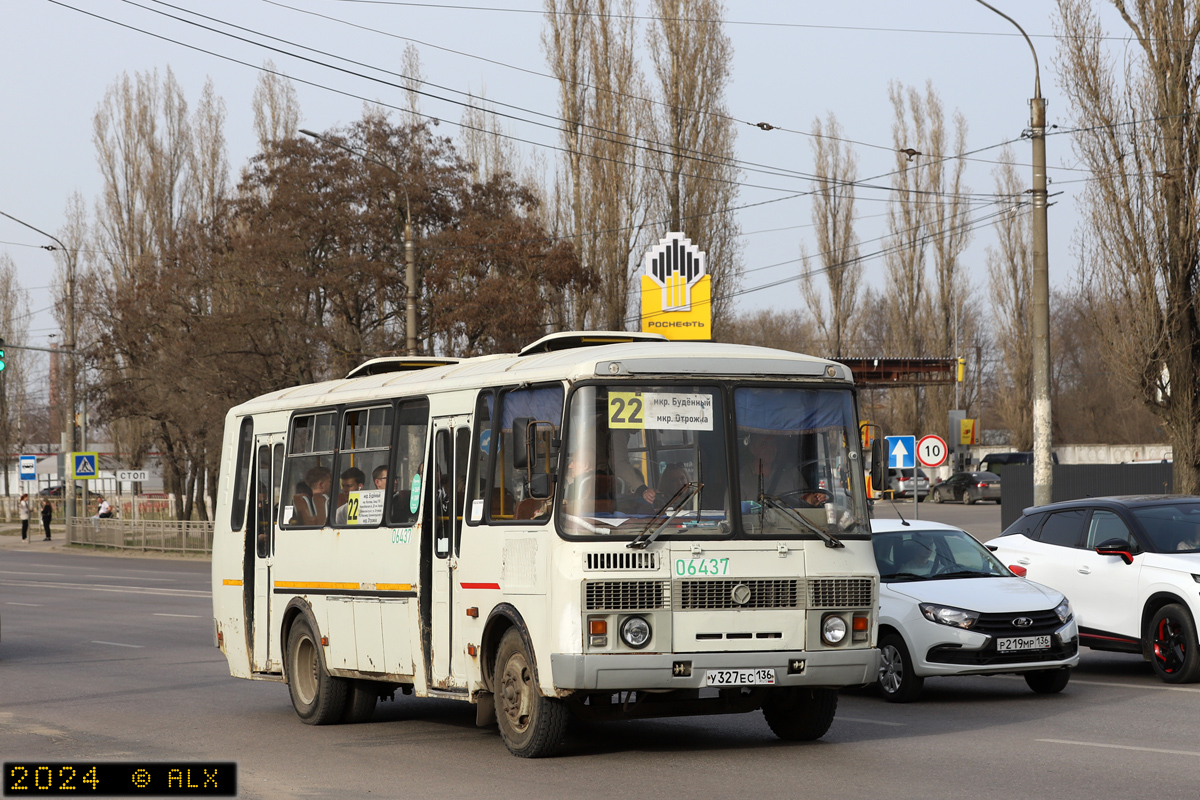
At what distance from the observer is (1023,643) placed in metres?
12.3

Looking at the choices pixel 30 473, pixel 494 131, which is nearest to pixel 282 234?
pixel 494 131

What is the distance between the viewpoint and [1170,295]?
2936cm

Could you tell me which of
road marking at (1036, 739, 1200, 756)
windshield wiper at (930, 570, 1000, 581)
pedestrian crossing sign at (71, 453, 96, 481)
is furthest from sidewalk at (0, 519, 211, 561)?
road marking at (1036, 739, 1200, 756)

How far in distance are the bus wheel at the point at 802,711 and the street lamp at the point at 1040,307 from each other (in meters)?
11.1

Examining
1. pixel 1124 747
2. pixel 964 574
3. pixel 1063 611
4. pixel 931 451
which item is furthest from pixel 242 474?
pixel 931 451

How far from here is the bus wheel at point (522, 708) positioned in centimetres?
945

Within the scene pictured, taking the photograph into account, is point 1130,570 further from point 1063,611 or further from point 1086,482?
point 1086,482

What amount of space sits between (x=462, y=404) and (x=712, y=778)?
3305 mm

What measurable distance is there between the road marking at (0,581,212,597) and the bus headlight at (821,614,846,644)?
21.3 metres

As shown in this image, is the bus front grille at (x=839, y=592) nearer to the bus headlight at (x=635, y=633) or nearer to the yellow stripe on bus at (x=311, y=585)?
the bus headlight at (x=635, y=633)

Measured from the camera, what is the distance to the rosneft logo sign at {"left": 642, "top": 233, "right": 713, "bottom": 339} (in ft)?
136

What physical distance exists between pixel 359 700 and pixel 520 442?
3.47m

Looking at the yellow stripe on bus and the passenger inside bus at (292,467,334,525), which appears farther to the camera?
the passenger inside bus at (292,467,334,525)

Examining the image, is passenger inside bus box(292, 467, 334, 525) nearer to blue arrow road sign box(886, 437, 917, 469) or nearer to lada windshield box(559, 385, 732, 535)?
lada windshield box(559, 385, 732, 535)
